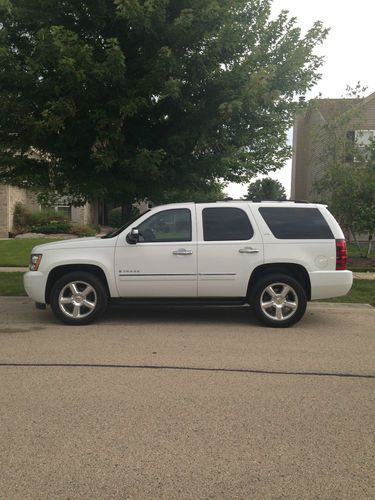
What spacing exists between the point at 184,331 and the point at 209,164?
11.1ft

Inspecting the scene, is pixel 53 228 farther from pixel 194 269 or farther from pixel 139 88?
pixel 194 269

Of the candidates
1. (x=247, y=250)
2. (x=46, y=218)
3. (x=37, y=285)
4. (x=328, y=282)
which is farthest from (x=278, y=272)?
(x=46, y=218)

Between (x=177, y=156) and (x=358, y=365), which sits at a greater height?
(x=177, y=156)

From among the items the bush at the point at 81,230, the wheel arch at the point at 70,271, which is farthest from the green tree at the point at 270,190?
the wheel arch at the point at 70,271

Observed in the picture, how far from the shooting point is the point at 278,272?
6.97 m

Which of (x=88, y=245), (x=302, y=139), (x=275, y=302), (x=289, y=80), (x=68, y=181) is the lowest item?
(x=275, y=302)

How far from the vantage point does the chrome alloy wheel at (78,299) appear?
22.6 ft

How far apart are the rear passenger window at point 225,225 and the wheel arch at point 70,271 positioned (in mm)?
1601

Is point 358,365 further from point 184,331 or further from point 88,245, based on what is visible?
point 88,245

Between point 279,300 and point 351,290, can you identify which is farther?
point 351,290

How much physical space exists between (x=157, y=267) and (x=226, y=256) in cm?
100

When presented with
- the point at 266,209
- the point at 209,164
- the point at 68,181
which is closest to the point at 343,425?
the point at 266,209

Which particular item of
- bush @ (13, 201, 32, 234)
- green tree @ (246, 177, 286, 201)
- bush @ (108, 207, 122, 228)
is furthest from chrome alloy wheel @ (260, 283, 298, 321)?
green tree @ (246, 177, 286, 201)

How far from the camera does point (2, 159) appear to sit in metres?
8.65
